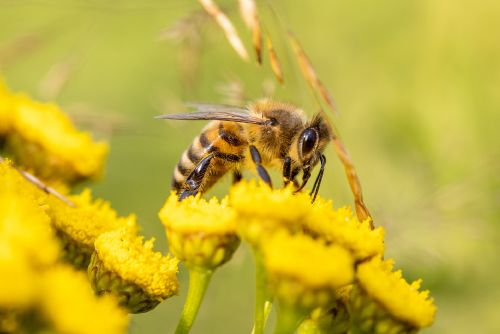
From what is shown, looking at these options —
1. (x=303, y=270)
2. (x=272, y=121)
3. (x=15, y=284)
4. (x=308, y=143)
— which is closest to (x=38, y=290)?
(x=15, y=284)

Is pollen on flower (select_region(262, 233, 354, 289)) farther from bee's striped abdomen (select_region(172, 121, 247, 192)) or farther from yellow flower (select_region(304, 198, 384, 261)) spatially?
bee's striped abdomen (select_region(172, 121, 247, 192))

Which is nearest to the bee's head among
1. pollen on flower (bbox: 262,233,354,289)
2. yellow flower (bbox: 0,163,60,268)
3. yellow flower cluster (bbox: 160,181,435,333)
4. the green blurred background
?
the green blurred background

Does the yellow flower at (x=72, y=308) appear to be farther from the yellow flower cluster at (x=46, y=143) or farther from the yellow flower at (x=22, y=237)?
the yellow flower cluster at (x=46, y=143)

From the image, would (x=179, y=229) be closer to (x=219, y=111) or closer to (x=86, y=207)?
(x=86, y=207)

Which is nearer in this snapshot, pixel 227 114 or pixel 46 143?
pixel 227 114

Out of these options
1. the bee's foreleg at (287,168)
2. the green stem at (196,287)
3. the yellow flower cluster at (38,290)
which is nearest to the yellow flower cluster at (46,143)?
the bee's foreleg at (287,168)

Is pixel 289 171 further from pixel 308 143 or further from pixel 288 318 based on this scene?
pixel 288 318
